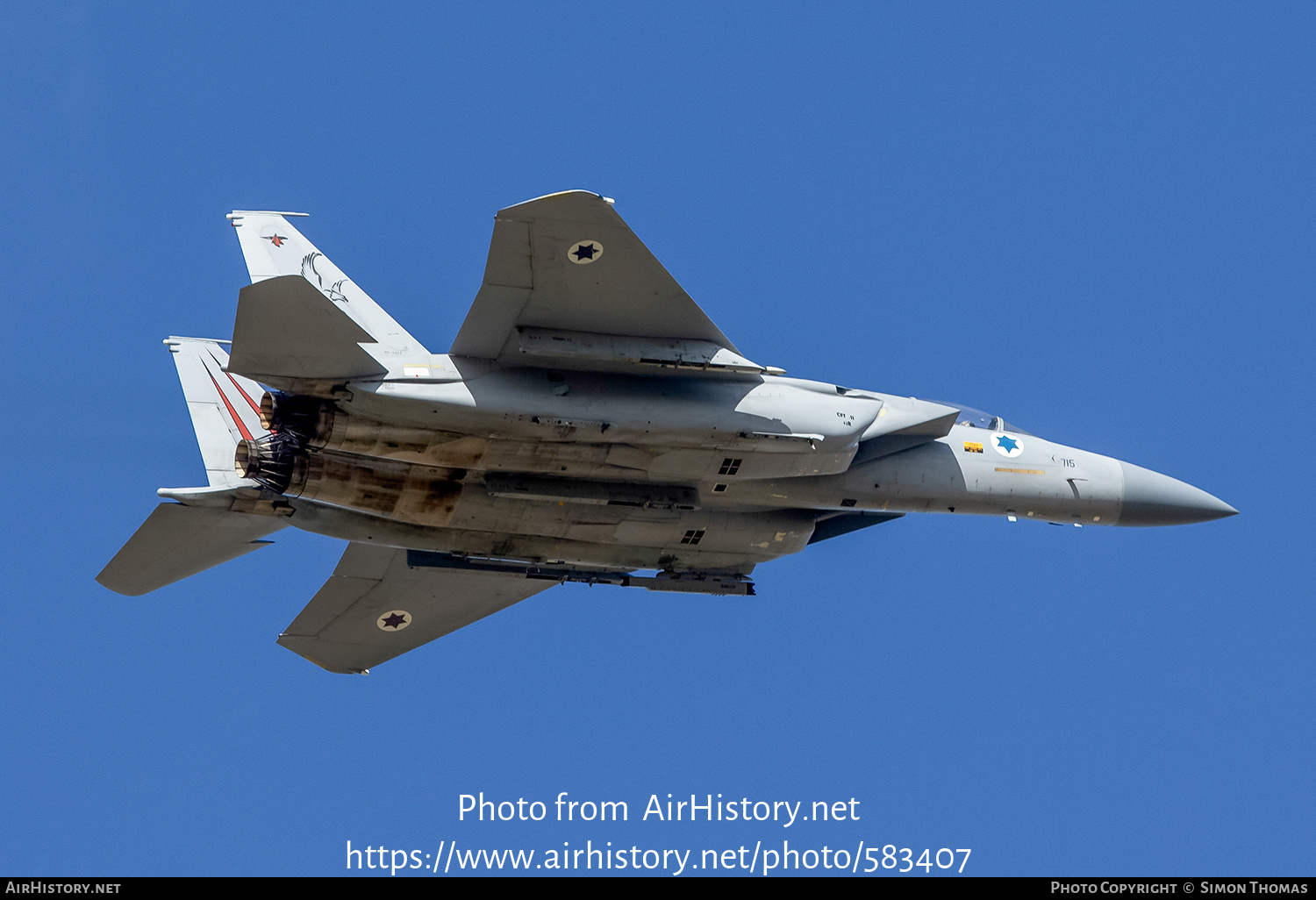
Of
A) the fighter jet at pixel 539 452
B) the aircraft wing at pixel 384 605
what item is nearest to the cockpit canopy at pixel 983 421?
the fighter jet at pixel 539 452

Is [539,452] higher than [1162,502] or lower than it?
lower

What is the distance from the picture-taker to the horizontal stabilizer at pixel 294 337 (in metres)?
15.0

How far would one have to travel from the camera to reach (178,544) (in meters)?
18.6

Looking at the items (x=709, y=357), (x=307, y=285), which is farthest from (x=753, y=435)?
(x=307, y=285)

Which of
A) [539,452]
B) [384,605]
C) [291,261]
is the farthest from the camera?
[384,605]

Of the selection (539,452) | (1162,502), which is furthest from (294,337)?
(1162,502)

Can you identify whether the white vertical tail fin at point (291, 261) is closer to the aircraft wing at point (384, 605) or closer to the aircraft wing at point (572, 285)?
the aircraft wing at point (572, 285)

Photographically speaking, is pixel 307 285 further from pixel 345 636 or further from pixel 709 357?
pixel 345 636

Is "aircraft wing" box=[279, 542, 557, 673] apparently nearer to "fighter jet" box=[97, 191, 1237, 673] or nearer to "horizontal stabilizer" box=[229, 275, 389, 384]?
"fighter jet" box=[97, 191, 1237, 673]

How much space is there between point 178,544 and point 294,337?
462cm

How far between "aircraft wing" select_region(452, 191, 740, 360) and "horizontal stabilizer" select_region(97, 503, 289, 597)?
4.15 meters

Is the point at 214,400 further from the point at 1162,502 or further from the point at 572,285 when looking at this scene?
the point at 1162,502

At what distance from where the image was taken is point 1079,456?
2042cm

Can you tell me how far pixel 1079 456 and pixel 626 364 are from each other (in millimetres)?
7109
